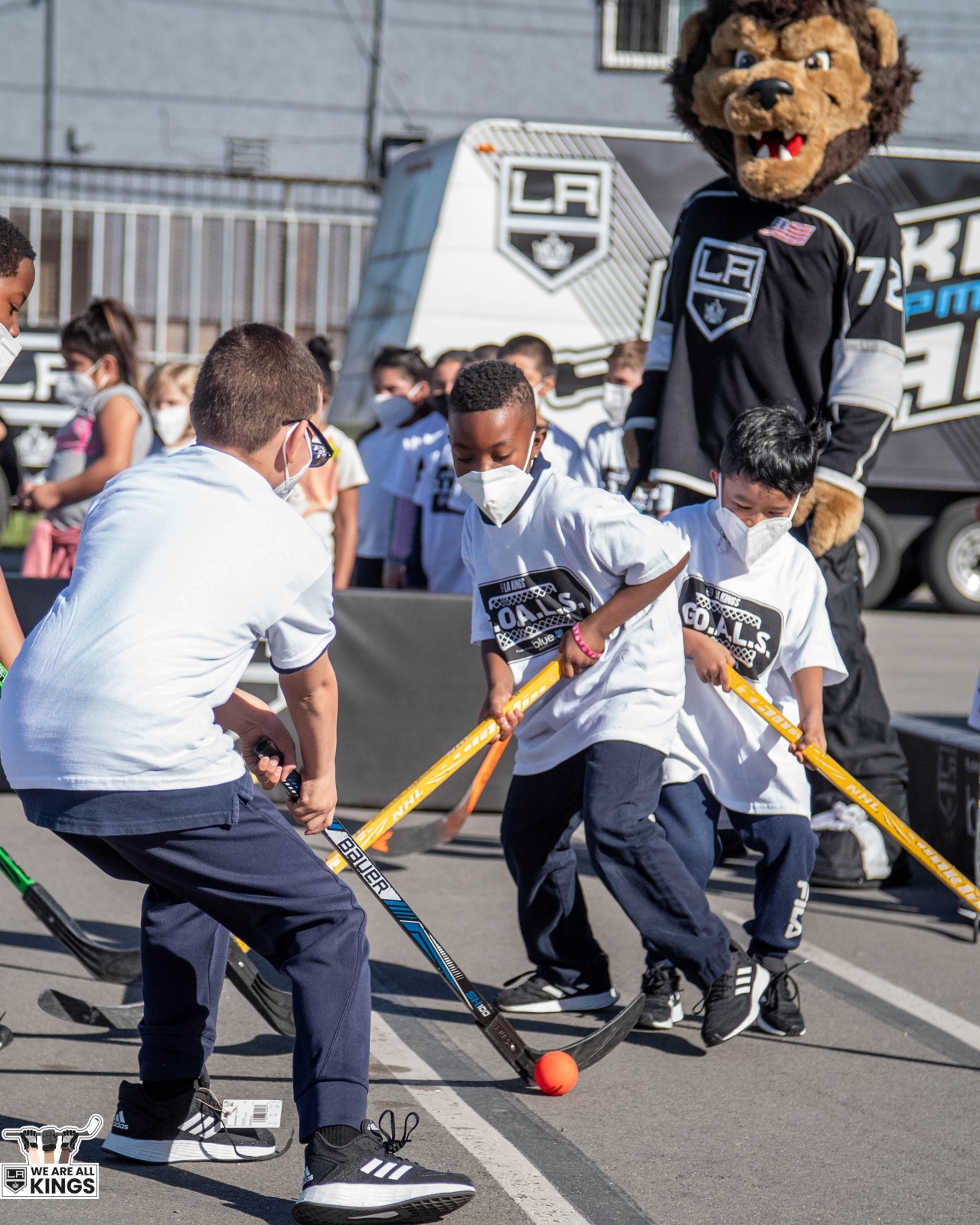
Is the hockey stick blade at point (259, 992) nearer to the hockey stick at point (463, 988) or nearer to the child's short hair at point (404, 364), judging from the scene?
the hockey stick at point (463, 988)

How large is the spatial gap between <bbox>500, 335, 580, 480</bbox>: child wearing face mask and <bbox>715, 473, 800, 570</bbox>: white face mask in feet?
8.19

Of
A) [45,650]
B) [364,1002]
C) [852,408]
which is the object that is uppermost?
[852,408]

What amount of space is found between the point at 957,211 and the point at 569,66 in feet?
46.0

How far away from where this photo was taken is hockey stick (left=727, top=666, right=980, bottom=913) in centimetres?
407

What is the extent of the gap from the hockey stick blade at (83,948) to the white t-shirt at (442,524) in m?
3.27

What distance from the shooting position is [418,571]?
7.79 meters

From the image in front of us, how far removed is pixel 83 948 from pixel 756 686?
198 centimetres

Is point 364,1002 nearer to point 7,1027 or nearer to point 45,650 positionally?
point 45,650

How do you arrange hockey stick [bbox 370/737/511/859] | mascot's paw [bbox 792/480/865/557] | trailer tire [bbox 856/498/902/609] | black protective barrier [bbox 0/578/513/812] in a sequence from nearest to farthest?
hockey stick [bbox 370/737/511/859] < mascot's paw [bbox 792/480/865/557] < black protective barrier [bbox 0/578/513/812] < trailer tire [bbox 856/498/902/609]

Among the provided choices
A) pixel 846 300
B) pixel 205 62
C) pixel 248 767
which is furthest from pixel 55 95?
pixel 248 767

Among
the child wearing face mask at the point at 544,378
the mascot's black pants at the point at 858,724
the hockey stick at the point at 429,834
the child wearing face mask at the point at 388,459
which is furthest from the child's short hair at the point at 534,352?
the hockey stick at the point at 429,834

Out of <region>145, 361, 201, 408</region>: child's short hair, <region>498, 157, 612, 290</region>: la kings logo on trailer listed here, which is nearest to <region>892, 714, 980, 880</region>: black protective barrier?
<region>145, 361, 201, 408</region>: child's short hair

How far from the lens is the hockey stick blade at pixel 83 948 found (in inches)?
162

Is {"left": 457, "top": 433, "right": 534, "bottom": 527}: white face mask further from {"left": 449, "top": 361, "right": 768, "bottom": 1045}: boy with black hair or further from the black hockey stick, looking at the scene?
the black hockey stick
